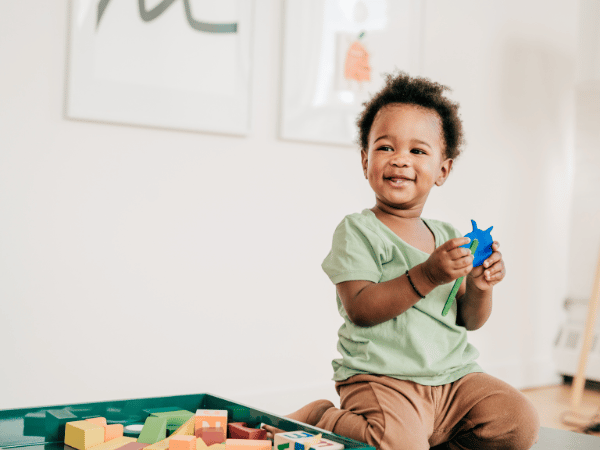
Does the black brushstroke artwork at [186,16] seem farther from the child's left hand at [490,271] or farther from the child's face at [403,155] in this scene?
the child's left hand at [490,271]

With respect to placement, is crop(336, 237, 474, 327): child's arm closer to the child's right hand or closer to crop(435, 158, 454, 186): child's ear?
the child's right hand

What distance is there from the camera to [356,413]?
32.8 inches

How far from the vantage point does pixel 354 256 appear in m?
0.86

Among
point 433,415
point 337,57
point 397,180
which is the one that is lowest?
point 433,415

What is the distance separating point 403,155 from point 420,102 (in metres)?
0.11

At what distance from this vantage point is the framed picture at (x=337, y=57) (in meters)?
1.70

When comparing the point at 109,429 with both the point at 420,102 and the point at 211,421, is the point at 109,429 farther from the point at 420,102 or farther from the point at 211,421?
the point at 420,102

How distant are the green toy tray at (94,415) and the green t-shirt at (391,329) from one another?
0.60 feet

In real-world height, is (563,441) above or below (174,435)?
below

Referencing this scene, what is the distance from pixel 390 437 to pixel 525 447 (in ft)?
0.75

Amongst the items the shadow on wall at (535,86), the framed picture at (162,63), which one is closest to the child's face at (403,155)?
the framed picture at (162,63)

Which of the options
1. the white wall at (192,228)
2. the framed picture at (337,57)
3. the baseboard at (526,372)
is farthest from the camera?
the baseboard at (526,372)

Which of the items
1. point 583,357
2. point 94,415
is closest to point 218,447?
point 94,415

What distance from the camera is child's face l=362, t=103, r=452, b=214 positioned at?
2.96 ft
